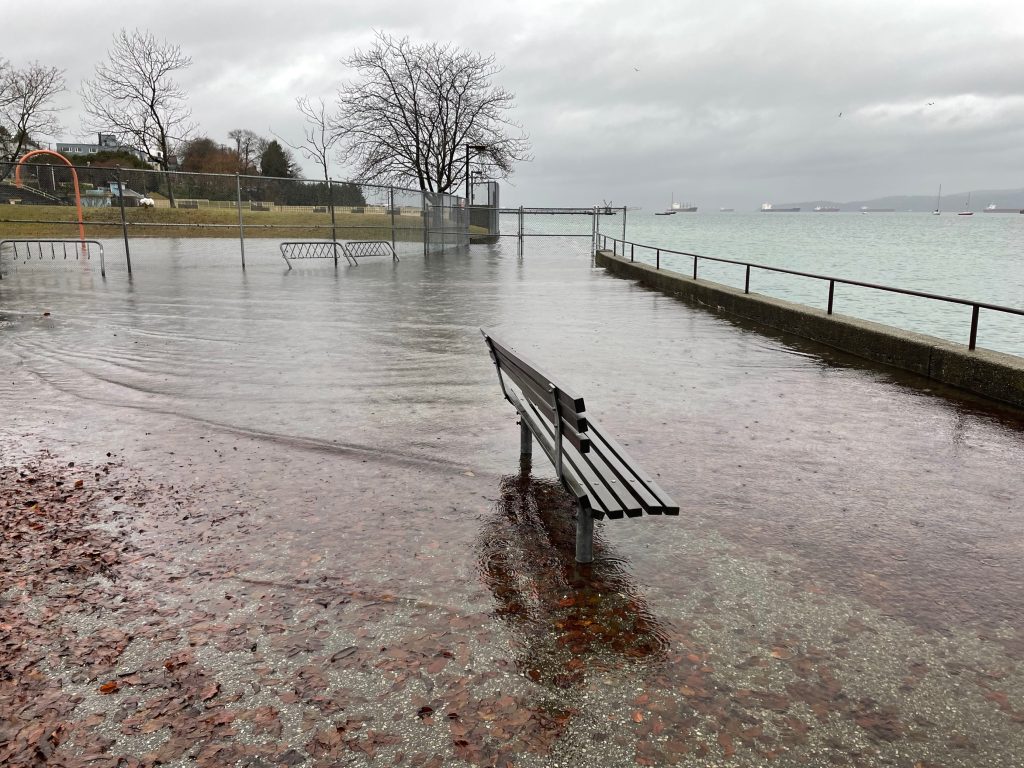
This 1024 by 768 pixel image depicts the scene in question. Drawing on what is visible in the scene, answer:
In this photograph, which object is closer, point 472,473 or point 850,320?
point 472,473

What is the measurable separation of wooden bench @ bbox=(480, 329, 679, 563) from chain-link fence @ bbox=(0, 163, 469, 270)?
18.5m

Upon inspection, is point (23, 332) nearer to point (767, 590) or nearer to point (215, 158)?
point (767, 590)

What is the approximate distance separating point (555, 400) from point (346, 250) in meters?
22.8

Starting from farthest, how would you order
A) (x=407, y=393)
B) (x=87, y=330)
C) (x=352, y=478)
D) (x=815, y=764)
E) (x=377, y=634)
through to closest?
1. (x=87, y=330)
2. (x=407, y=393)
3. (x=352, y=478)
4. (x=377, y=634)
5. (x=815, y=764)

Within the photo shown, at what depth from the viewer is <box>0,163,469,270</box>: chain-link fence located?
21000 millimetres

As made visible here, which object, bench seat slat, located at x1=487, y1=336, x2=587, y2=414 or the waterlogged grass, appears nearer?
bench seat slat, located at x1=487, y1=336, x2=587, y2=414

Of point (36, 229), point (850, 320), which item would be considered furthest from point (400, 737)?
point (36, 229)

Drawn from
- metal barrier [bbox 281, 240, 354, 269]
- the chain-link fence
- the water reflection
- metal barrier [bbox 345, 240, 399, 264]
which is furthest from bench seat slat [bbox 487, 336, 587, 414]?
metal barrier [bbox 345, 240, 399, 264]

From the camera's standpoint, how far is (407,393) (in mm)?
7695

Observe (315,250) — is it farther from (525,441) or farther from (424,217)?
(525,441)

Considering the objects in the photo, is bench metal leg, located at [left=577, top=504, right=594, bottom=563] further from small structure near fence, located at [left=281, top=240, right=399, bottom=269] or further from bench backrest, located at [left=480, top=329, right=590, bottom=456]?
small structure near fence, located at [left=281, top=240, right=399, bottom=269]

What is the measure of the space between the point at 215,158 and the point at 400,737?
77.6m

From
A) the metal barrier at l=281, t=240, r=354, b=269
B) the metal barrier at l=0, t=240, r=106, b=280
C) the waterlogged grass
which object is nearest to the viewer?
the waterlogged grass

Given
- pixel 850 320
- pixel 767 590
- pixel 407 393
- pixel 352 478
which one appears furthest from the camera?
pixel 850 320
